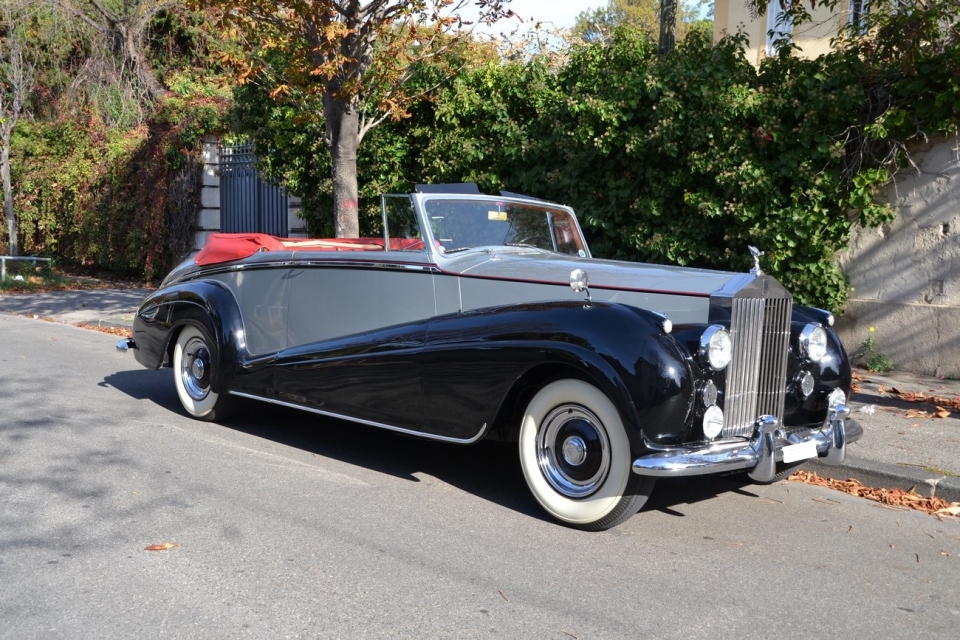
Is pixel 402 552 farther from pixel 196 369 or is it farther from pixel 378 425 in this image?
pixel 196 369

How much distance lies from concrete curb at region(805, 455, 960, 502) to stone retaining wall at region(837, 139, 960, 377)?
3.34 metres

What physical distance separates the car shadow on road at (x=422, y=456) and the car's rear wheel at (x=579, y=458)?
0.22 metres

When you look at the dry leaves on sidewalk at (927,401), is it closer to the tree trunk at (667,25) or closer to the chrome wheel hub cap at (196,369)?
the tree trunk at (667,25)

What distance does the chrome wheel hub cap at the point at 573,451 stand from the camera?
453 cm

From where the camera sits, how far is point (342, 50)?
9805 millimetres

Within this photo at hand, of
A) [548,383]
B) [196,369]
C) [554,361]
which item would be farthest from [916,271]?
[196,369]

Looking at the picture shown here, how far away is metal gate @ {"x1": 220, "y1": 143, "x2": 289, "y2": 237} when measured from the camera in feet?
50.1

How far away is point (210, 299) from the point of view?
21.9 feet

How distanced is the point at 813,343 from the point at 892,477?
3.76 feet

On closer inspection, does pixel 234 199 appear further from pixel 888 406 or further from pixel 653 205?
pixel 888 406

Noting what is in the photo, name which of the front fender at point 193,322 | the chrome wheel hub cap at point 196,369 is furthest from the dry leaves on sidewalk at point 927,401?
the chrome wheel hub cap at point 196,369

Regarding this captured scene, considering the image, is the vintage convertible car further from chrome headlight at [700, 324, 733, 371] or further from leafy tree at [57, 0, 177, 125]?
leafy tree at [57, 0, 177, 125]

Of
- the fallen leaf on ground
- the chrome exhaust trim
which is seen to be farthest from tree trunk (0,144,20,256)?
the chrome exhaust trim

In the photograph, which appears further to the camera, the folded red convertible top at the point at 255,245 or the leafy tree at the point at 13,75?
the leafy tree at the point at 13,75
